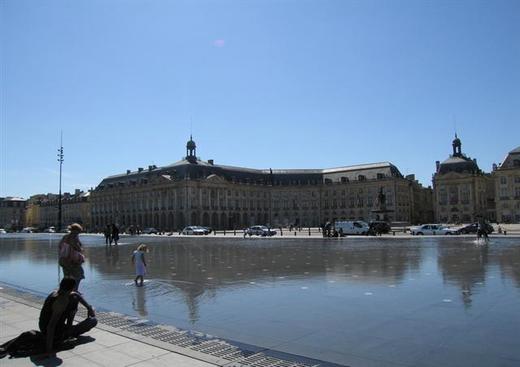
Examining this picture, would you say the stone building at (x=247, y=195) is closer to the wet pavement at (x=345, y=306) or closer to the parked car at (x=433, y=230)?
the parked car at (x=433, y=230)

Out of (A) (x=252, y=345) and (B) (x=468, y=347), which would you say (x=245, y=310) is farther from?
(B) (x=468, y=347)

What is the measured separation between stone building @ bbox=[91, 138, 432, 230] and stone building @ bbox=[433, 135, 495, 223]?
1106 centimetres

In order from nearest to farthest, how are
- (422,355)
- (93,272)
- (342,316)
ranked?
1. (422,355)
2. (342,316)
3. (93,272)

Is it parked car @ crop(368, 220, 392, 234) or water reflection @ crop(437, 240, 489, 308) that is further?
parked car @ crop(368, 220, 392, 234)

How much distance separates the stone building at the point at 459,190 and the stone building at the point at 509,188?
1253 centimetres

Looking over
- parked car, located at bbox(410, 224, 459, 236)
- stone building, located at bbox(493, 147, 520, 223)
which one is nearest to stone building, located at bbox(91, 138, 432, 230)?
stone building, located at bbox(493, 147, 520, 223)

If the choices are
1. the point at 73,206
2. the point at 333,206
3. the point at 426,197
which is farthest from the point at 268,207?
the point at 73,206

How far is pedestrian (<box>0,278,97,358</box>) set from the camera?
682cm

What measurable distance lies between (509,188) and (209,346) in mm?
105356

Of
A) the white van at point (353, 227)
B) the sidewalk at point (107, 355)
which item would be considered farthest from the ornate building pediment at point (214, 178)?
the sidewalk at point (107, 355)

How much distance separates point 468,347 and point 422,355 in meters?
0.84

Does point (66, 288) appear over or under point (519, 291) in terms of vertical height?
over

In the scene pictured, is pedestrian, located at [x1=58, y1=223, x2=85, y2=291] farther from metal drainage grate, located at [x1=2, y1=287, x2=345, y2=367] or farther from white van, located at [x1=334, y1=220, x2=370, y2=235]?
white van, located at [x1=334, y1=220, x2=370, y2=235]

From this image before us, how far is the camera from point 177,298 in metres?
11.8
